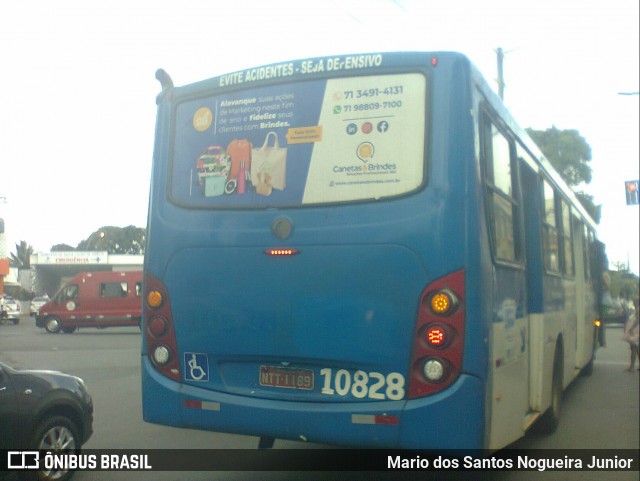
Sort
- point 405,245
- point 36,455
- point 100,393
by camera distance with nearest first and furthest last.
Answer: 1. point 405,245
2. point 36,455
3. point 100,393

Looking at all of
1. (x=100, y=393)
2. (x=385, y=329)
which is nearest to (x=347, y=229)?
(x=385, y=329)

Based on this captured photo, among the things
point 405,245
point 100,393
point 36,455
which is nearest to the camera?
point 405,245

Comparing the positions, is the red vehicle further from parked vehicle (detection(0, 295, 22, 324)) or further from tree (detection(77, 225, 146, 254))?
tree (detection(77, 225, 146, 254))

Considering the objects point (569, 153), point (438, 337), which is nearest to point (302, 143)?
point (438, 337)

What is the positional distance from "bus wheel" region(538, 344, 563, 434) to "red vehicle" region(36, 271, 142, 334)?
89.5ft

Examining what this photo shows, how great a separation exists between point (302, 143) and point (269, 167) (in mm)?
314

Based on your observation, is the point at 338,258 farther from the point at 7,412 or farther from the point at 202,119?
the point at 7,412

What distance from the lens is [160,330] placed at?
6090 millimetres

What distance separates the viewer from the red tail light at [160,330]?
6.04 m

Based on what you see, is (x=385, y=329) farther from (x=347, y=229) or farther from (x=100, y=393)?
(x=100, y=393)

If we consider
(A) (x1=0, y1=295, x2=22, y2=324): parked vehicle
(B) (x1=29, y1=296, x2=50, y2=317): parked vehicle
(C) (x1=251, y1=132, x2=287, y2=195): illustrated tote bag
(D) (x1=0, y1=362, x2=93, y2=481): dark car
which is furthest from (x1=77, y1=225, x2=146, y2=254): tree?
(C) (x1=251, y1=132, x2=287, y2=195): illustrated tote bag

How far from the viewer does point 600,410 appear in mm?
10875

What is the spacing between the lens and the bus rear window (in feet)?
18.1

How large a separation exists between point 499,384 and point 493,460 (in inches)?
73.9
